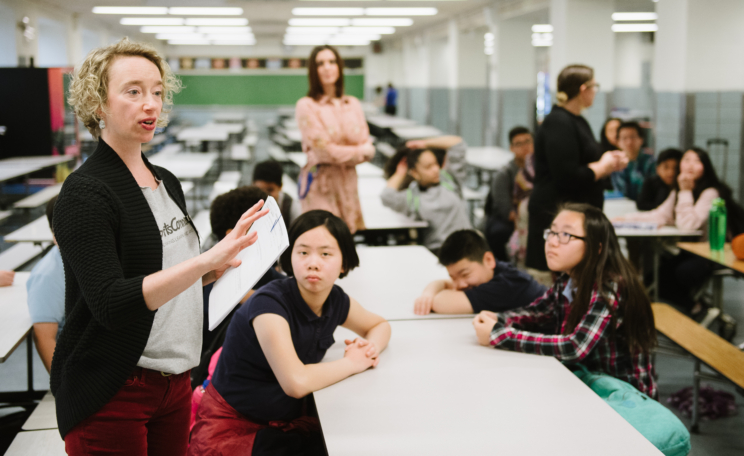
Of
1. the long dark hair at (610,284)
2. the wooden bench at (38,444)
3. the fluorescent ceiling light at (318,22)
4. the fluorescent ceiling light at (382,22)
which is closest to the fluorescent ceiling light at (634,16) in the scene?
the fluorescent ceiling light at (382,22)

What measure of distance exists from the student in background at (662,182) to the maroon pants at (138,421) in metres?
3.94

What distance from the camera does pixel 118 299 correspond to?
0.99 m

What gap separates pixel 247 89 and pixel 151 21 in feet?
35.9

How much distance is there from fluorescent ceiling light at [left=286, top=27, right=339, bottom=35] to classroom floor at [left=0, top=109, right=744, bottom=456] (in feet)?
32.8

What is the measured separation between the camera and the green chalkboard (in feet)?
71.3

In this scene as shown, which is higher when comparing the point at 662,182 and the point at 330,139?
the point at 330,139

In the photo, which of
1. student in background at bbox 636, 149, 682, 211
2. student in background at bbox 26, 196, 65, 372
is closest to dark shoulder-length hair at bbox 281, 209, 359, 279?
student in background at bbox 26, 196, 65, 372

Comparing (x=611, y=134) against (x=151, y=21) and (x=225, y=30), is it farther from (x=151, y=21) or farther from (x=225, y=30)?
(x=225, y=30)

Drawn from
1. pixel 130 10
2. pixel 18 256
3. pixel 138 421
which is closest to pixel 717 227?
pixel 138 421

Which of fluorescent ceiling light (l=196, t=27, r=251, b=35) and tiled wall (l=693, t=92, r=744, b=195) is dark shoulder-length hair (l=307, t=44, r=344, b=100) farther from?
fluorescent ceiling light (l=196, t=27, r=251, b=35)

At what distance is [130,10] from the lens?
955 centimetres

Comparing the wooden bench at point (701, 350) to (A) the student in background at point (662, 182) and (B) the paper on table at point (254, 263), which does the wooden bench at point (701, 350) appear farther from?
(B) the paper on table at point (254, 263)

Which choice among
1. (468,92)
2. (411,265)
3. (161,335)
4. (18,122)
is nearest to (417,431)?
(161,335)

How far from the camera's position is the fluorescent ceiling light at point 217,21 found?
10863 mm
